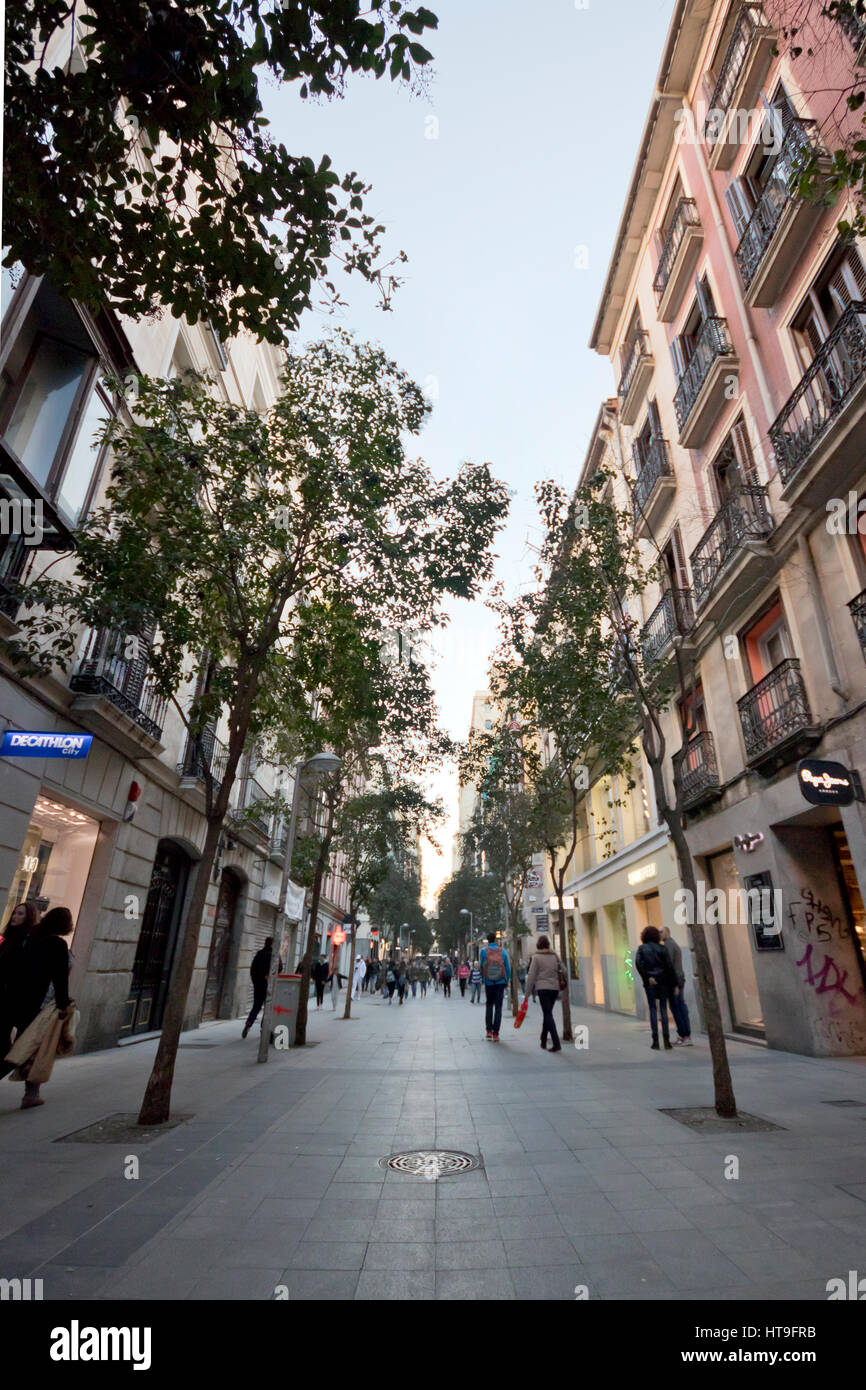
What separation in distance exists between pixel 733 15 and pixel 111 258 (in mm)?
15477

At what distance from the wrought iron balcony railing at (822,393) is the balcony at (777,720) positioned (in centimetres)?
320

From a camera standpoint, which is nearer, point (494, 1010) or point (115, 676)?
point (115, 676)

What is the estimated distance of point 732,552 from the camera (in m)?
12.5

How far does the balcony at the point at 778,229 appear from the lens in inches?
418

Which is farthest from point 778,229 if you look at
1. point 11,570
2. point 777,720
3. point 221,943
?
point 221,943

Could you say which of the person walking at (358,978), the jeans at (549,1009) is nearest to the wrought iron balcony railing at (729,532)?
the jeans at (549,1009)

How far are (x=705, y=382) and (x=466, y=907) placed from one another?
195ft

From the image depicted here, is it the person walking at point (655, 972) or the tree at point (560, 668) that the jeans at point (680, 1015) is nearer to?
the person walking at point (655, 972)

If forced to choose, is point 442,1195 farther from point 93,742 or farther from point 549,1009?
point 93,742

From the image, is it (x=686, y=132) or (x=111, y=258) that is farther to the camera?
(x=686, y=132)
